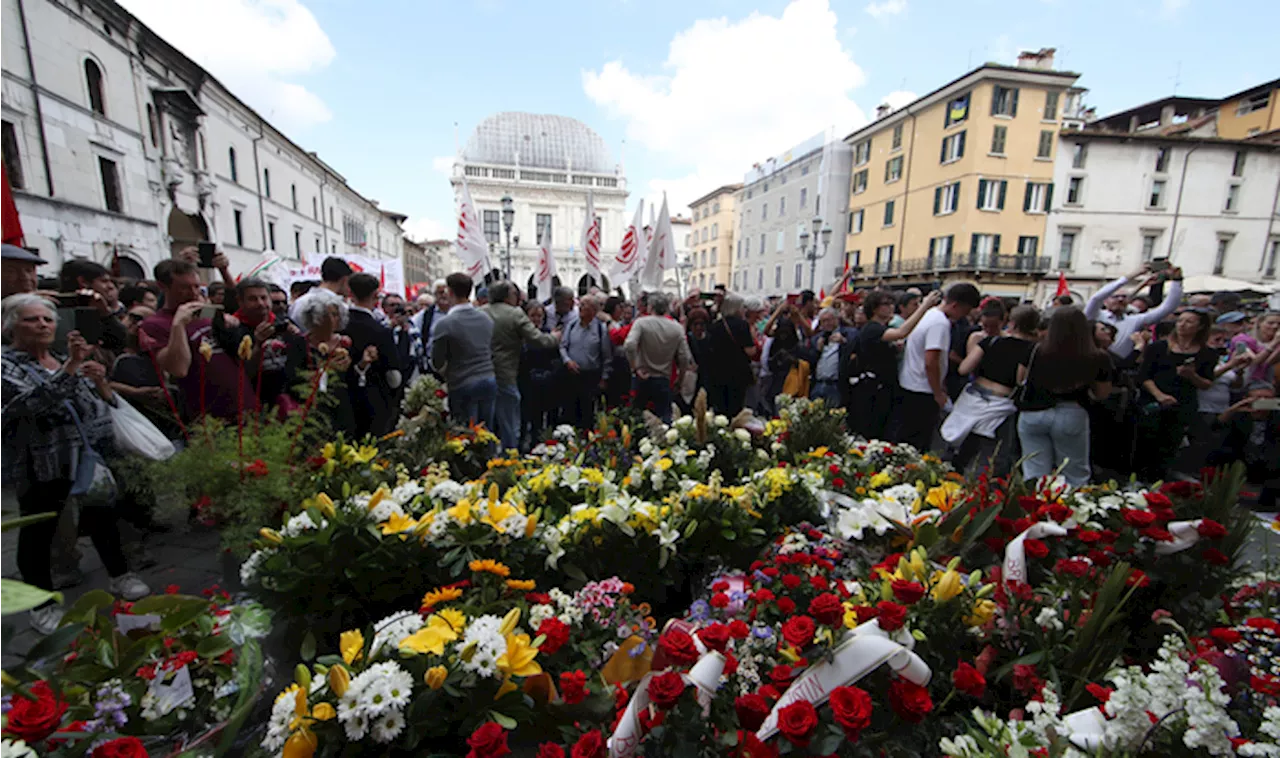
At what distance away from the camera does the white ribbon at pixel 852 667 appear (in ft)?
4.76

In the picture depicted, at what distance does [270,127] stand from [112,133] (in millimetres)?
14508

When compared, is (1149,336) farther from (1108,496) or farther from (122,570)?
(122,570)

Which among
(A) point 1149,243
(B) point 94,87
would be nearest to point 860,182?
(A) point 1149,243

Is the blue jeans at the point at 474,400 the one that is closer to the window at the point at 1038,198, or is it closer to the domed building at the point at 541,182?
the window at the point at 1038,198

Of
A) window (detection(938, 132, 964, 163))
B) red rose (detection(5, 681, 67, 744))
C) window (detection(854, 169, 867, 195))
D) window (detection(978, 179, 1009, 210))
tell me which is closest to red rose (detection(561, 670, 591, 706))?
red rose (detection(5, 681, 67, 744))

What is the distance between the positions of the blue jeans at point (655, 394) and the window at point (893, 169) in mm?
33381

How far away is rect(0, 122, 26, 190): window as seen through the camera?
13.4 meters

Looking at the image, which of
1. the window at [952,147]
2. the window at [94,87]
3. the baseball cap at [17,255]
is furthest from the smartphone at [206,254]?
the window at [952,147]

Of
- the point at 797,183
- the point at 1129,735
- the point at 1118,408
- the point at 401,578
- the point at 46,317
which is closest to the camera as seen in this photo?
the point at 1129,735

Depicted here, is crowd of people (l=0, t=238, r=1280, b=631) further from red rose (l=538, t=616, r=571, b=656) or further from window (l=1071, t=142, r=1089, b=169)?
window (l=1071, t=142, r=1089, b=169)

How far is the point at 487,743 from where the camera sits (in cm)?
127

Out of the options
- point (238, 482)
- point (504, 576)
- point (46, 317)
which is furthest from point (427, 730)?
point (46, 317)

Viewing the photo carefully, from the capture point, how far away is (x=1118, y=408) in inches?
194

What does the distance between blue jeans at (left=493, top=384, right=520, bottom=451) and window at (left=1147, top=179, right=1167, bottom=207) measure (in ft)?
122
